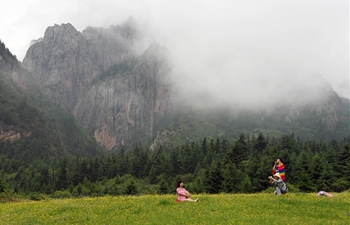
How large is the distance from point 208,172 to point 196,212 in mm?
69065

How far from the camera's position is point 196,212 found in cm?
2294

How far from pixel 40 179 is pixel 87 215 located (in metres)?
149

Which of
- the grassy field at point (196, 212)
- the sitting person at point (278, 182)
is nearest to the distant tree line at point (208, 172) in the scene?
the sitting person at point (278, 182)

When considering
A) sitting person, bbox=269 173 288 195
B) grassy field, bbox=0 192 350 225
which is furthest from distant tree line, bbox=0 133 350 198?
grassy field, bbox=0 192 350 225

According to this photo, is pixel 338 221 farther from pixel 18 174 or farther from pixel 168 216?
pixel 18 174

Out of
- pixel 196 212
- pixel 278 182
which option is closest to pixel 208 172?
pixel 278 182

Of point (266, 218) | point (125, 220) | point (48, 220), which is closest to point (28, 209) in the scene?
point (48, 220)

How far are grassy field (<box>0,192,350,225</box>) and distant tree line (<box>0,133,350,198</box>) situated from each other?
46500 mm

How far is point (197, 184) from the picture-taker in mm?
91500

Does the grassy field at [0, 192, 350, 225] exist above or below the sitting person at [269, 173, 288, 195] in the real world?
below

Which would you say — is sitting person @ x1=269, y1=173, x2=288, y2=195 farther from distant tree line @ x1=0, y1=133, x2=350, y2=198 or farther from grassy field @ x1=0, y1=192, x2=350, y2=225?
distant tree line @ x1=0, y1=133, x2=350, y2=198

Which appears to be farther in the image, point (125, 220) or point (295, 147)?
point (295, 147)

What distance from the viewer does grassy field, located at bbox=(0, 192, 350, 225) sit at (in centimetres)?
2095

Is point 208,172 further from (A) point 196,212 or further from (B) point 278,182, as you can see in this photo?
(A) point 196,212
